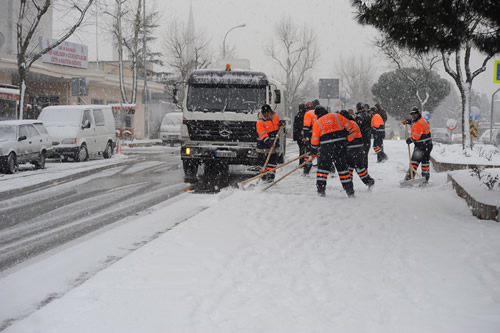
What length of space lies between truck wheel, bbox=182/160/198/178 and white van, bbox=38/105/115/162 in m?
5.97

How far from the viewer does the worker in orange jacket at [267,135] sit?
11969 mm

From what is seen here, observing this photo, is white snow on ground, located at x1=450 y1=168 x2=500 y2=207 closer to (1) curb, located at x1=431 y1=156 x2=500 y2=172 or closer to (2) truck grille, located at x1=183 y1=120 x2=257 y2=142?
(1) curb, located at x1=431 y1=156 x2=500 y2=172

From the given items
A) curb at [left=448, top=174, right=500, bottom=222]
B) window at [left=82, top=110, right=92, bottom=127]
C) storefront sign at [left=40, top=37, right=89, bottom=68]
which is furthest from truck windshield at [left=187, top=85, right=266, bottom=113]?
storefront sign at [left=40, top=37, right=89, bottom=68]

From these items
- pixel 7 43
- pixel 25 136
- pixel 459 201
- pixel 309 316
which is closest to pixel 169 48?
pixel 7 43

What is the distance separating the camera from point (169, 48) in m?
48.8

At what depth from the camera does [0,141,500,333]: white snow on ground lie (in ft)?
13.0

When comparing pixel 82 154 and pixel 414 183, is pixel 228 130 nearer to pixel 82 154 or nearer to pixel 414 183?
pixel 414 183

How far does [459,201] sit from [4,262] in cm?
661

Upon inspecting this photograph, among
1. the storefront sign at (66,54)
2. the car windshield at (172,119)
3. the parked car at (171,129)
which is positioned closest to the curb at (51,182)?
the parked car at (171,129)

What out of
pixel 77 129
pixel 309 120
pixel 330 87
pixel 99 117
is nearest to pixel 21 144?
pixel 77 129

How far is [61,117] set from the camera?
19469 millimetres

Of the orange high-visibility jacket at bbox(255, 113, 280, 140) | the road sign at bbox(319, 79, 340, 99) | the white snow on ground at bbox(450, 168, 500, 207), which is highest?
the road sign at bbox(319, 79, 340, 99)

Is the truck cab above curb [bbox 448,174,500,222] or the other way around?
above

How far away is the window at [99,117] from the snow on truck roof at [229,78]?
750cm
